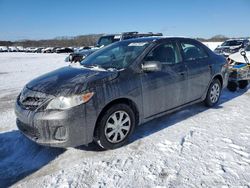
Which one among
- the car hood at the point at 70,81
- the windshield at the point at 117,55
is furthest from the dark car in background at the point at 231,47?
the car hood at the point at 70,81

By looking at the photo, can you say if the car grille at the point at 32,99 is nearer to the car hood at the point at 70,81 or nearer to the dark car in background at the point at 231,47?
the car hood at the point at 70,81

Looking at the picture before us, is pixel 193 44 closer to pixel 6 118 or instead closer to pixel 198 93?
pixel 198 93

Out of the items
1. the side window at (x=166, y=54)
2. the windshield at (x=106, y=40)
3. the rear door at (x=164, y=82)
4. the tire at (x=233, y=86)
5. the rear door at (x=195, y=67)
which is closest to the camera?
the rear door at (x=164, y=82)

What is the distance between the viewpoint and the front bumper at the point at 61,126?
335cm

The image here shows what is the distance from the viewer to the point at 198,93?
5367mm

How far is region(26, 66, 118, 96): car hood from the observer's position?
137 inches

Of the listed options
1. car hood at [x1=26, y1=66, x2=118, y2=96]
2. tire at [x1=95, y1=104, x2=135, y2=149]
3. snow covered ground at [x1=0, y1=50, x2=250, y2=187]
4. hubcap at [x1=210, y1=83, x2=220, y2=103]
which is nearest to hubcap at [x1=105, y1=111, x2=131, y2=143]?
tire at [x1=95, y1=104, x2=135, y2=149]

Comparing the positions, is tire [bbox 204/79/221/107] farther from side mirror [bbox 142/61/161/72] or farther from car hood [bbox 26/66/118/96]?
car hood [bbox 26/66/118/96]

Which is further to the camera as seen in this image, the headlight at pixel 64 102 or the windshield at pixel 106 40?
the windshield at pixel 106 40

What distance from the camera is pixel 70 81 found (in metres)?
3.70

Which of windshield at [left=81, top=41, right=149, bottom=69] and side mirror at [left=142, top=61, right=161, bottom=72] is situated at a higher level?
windshield at [left=81, top=41, right=149, bottom=69]

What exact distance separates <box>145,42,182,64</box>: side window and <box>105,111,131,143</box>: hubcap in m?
1.09

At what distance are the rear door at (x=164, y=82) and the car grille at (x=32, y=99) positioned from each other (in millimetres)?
1551

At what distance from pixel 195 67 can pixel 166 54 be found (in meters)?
0.82
